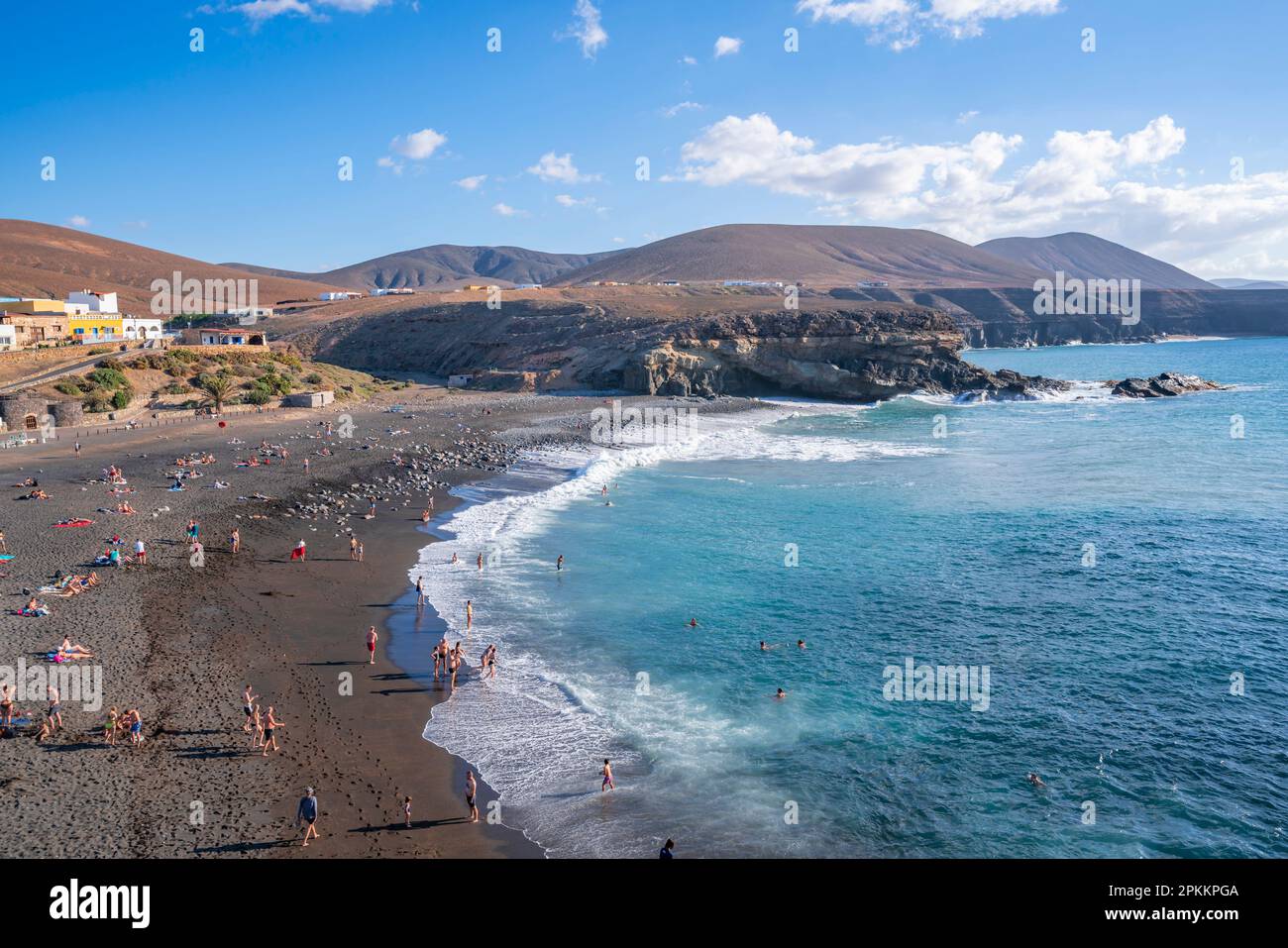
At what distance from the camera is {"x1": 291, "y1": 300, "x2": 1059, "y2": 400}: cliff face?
70625 mm

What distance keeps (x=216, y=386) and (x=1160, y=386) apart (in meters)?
79.2

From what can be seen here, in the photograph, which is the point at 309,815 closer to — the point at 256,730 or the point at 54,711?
the point at 256,730

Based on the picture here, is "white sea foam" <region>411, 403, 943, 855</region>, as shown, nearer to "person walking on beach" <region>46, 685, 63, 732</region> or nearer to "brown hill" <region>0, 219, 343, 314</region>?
"person walking on beach" <region>46, 685, 63, 732</region>

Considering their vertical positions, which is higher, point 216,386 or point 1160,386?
point 1160,386

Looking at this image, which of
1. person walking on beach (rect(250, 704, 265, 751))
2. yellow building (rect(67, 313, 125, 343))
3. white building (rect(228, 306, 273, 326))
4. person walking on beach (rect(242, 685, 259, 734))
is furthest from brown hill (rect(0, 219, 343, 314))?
person walking on beach (rect(250, 704, 265, 751))

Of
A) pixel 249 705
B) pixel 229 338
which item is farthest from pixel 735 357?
pixel 249 705

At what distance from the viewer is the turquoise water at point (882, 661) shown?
13.1 m

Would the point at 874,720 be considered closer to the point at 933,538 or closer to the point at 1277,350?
the point at 933,538

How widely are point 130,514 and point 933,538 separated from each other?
93.7 feet

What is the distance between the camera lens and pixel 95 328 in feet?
212

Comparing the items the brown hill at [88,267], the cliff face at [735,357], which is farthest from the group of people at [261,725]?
the brown hill at [88,267]

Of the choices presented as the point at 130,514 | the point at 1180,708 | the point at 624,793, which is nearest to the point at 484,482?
the point at 130,514

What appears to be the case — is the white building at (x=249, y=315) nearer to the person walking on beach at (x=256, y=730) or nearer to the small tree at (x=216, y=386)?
the small tree at (x=216, y=386)

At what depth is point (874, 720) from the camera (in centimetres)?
1627
